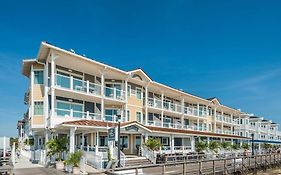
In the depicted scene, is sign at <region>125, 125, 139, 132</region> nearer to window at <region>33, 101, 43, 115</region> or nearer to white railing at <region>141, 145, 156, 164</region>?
white railing at <region>141, 145, 156, 164</region>

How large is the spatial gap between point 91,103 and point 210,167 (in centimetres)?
1740

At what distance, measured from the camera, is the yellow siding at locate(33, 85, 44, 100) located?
29328mm

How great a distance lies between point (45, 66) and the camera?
29406 mm

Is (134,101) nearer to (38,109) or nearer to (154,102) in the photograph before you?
(154,102)

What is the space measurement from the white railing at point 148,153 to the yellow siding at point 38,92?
1098 centimetres

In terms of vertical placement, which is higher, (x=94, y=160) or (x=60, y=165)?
(x=94, y=160)

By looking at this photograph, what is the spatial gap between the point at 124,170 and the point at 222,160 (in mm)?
8311

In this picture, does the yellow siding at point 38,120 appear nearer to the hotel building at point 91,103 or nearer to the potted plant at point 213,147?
the hotel building at point 91,103

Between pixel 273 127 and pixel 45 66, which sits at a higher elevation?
pixel 45 66

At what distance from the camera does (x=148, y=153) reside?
105 feet

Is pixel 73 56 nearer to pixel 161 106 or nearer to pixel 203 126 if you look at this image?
pixel 161 106

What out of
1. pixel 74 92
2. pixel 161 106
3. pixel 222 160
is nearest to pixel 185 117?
pixel 161 106

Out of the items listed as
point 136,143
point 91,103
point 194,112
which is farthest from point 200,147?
point 91,103

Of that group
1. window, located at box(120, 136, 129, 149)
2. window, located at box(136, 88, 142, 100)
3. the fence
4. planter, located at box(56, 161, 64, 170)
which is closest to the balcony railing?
window, located at box(120, 136, 129, 149)
